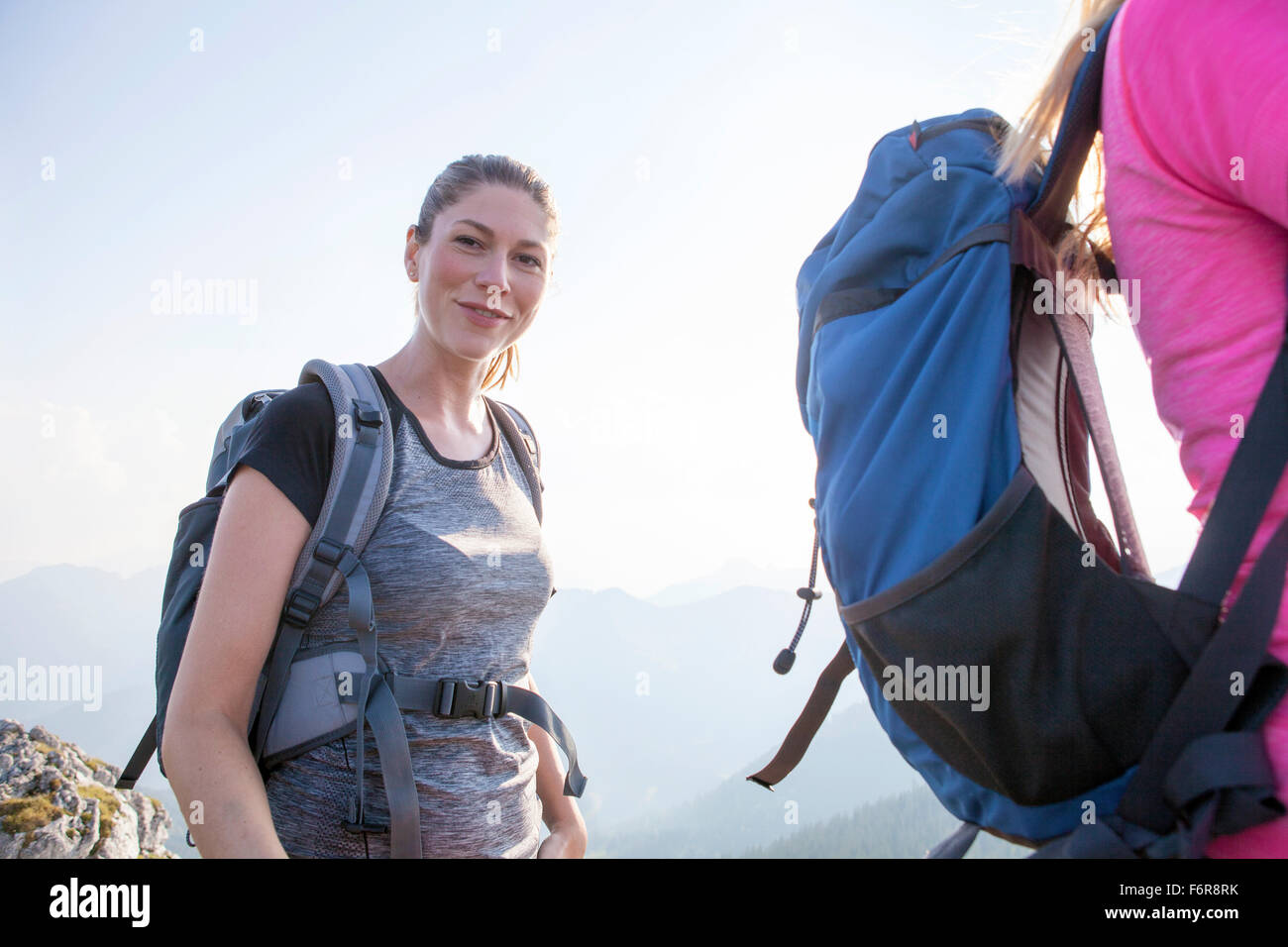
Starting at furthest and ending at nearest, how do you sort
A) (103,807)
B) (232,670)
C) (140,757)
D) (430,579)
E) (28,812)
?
(103,807)
(28,812)
(140,757)
(430,579)
(232,670)

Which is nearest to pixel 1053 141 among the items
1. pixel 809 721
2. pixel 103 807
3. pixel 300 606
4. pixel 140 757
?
pixel 809 721

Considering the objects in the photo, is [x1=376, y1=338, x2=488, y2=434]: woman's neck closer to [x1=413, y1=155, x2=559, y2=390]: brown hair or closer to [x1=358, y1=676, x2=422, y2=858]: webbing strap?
[x1=413, y1=155, x2=559, y2=390]: brown hair

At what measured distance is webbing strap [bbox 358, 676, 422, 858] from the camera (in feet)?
4.89

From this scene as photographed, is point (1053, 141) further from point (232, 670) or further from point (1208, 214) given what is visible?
point (232, 670)

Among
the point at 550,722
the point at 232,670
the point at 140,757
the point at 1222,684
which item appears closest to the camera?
the point at 1222,684

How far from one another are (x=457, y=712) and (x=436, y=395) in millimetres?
833

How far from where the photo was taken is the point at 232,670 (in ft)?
4.64

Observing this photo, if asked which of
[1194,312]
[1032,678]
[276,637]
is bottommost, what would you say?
[276,637]

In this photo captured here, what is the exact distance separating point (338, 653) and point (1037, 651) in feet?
4.37

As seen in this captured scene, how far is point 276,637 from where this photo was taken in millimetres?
1526

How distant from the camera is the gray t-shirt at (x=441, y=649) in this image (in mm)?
1561

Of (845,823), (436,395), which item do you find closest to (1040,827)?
(436,395)

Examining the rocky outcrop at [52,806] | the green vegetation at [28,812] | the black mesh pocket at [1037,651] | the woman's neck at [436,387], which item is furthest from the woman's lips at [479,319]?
the green vegetation at [28,812]
